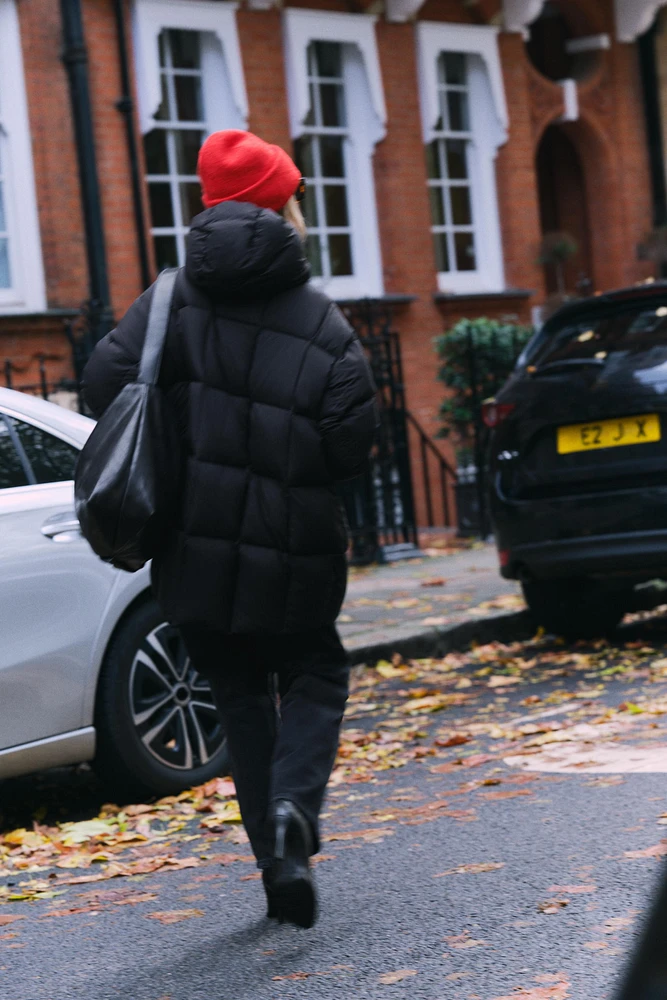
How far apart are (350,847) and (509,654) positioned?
3732 millimetres

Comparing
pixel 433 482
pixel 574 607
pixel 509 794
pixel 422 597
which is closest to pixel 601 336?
pixel 574 607

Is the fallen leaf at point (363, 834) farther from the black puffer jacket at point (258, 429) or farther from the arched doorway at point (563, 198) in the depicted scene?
the arched doorway at point (563, 198)

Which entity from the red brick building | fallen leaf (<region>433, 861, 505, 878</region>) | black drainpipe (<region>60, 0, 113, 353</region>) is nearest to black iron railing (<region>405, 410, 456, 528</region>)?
the red brick building

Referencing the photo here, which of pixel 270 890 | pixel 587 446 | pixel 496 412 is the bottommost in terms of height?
pixel 270 890

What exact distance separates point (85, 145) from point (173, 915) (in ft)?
34.3

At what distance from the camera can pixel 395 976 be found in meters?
3.50

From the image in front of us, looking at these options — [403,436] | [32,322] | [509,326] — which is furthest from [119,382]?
[509,326]

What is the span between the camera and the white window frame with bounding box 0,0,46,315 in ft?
43.9

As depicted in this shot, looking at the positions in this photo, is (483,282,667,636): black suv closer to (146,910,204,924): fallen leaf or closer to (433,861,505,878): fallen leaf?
(433,861,505,878): fallen leaf

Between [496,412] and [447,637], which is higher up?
[496,412]

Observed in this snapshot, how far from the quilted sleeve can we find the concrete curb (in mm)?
4297

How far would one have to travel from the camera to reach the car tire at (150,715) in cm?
537

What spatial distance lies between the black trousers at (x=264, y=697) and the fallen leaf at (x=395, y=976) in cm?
47

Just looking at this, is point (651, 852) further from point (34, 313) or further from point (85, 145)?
point (85, 145)
